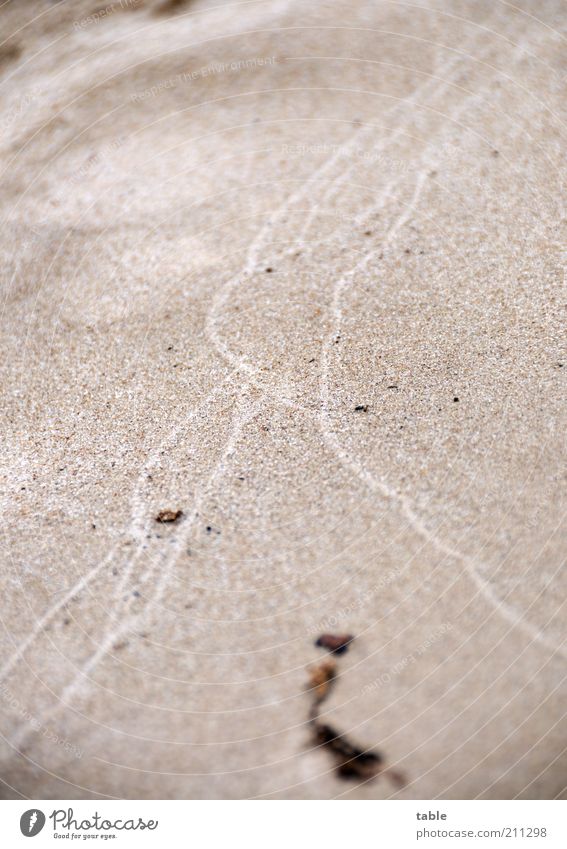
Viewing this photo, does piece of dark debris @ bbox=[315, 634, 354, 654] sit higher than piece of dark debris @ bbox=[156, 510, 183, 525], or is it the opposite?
→ piece of dark debris @ bbox=[156, 510, 183, 525]

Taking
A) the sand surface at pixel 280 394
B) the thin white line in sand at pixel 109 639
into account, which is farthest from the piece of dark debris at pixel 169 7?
the thin white line in sand at pixel 109 639

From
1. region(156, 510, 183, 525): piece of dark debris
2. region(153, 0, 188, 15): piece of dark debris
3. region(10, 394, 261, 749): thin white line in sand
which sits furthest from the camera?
region(153, 0, 188, 15): piece of dark debris

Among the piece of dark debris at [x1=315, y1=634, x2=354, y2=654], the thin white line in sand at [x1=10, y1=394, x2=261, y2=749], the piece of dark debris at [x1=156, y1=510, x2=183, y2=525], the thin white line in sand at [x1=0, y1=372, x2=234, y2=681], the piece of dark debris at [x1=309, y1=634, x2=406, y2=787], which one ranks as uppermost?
the thin white line in sand at [x1=0, y1=372, x2=234, y2=681]

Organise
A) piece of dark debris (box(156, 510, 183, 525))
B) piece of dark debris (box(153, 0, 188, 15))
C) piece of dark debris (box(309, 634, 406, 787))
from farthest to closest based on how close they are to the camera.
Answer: piece of dark debris (box(153, 0, 188, 15)) → piece of dark debris (box(156, 510, 183, 525)) → piece of dark debris (box(309, 634, 406, 787))

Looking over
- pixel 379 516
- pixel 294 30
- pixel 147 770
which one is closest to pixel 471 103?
pixel 294 30

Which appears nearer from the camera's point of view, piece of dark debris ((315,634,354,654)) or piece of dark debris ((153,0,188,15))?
piece of dark debris ((315,634,354,654))

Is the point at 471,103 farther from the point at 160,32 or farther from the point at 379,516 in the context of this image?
the point at 379,516

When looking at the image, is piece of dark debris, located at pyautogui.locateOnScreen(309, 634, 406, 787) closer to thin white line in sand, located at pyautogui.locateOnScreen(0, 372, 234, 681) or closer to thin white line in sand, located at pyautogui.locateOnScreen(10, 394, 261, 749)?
thin white line in sand, located at pyautogui.locateOnScreen(10, 394, 261, 749)

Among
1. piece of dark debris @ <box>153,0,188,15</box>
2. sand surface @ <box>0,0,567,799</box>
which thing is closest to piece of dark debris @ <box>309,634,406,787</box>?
sand surface @ <box>0,0,567,799</box>
